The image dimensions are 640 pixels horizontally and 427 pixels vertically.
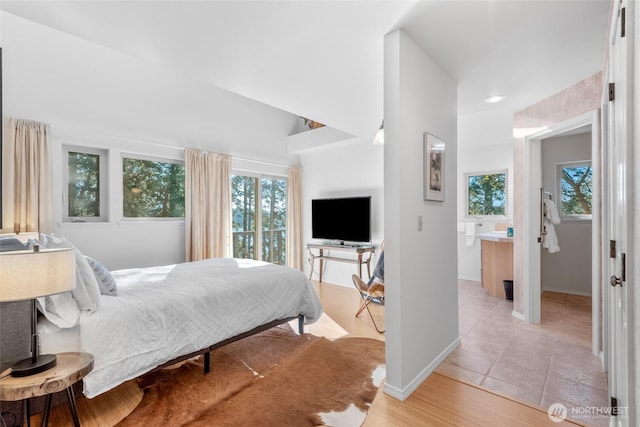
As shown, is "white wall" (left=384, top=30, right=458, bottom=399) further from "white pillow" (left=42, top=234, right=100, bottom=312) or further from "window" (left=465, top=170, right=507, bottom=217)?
"window" (left=465, top=170, right=507, bottom=217)

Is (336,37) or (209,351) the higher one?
(336,37)

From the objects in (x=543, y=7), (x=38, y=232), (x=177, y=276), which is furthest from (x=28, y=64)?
(x=543, y=7)

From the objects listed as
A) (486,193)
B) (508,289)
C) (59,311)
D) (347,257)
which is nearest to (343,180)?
(347,257)

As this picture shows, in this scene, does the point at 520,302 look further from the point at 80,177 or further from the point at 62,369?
the point at 80,177

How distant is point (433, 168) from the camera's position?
93.7 inches

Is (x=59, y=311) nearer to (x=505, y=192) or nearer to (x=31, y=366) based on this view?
(x=31, y=366)

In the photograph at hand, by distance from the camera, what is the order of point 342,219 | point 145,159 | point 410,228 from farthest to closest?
point 342,219
point 145,159
point 410,228

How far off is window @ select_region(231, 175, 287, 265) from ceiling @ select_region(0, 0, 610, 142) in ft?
8.86

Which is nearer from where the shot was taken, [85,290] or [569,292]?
[85,290]

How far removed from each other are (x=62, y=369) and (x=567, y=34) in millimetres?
3688

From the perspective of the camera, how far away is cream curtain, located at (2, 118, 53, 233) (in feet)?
10.1

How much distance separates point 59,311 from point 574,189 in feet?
19.6

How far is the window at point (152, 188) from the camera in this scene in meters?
4.12

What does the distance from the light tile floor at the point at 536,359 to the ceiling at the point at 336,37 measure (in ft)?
8.07
